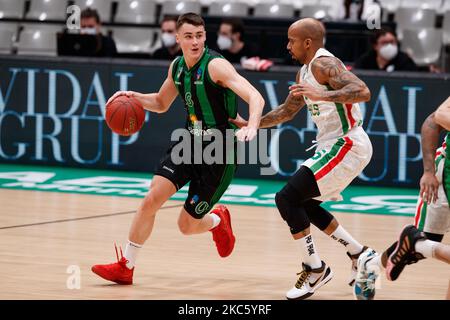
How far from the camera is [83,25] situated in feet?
44.9

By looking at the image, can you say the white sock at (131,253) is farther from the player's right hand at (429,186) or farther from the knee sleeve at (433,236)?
the player's right hand at (429,186)

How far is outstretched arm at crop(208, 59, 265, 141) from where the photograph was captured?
6.12m

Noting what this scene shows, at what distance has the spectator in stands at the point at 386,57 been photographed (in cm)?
1246

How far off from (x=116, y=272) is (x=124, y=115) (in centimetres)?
115

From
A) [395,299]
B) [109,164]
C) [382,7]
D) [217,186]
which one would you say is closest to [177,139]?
[217,186]

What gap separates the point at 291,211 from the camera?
6.44m

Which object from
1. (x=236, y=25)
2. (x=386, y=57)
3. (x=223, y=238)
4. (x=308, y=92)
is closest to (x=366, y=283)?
(x=308, y=92)

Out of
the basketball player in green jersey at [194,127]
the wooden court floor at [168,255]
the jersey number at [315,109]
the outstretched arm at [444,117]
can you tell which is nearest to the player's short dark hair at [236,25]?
the wooden court floor at [168,255]

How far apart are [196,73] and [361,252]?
1709 mm

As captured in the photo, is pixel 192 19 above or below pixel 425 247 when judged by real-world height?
above

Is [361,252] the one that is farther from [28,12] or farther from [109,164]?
[28,12]

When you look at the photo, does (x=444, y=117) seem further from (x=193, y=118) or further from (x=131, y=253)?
(x=131, y=253)

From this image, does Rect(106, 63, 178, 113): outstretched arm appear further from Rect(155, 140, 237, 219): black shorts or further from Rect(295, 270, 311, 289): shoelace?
Rect(295, 270, 311, 289): shoelace

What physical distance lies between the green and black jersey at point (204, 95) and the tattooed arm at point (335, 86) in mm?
772
